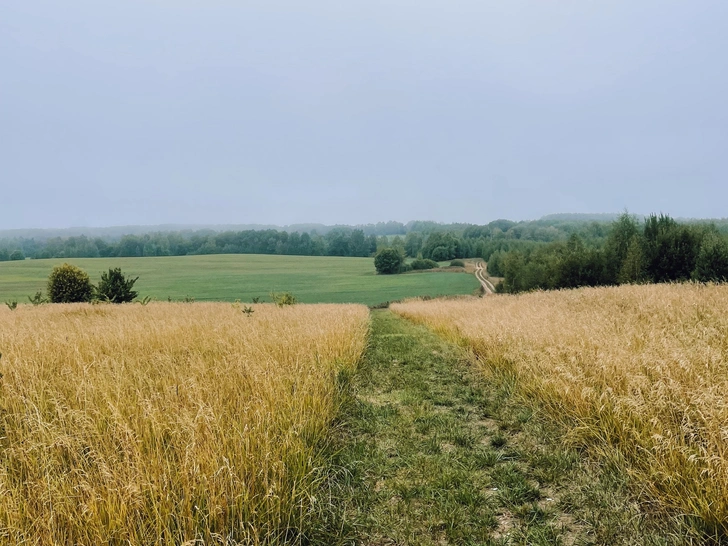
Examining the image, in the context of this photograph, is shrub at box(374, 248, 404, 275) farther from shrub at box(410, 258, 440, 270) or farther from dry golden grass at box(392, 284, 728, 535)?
dry golden grass at box(392, 284, 728, 535)

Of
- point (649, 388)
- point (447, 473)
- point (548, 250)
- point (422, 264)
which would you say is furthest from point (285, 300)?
point (422, 264)

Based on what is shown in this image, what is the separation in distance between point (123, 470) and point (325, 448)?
183cm

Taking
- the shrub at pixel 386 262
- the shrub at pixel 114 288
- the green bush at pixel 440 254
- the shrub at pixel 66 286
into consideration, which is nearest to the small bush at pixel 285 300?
the shrub at pixel 114 288

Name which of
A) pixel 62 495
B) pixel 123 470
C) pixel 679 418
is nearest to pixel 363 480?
pixel 123 470

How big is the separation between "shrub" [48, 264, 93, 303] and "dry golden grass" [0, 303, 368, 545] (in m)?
31.6

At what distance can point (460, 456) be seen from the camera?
3914 mm

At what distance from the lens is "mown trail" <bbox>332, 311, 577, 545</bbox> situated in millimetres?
2773

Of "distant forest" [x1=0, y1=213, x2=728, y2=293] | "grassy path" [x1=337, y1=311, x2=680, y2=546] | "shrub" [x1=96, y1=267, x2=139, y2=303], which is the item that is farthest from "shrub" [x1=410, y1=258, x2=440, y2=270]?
"grassy path" [x1=337, y1=311, x2=680, y2=546]

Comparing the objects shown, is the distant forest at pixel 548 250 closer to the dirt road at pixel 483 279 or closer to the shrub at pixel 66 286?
the dirt road at pixel 483 279

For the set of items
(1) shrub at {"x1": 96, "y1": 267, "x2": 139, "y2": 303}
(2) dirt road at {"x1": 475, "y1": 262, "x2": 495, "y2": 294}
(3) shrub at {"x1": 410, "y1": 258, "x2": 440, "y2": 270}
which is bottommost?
(2) dirt road at {"x1": 475, "y1": 262, "x2": 495, "y2": 294}

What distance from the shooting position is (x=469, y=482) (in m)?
3.41

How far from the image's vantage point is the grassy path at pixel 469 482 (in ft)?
8.91

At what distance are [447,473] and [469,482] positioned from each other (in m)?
0.21

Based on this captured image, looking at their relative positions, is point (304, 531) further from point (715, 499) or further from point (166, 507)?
point (715, 499)
